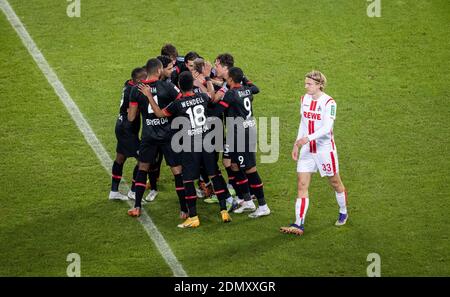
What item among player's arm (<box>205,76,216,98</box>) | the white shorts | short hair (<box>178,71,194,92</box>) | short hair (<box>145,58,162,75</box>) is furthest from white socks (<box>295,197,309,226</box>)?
short hair (<box>145,58,162,75</box>)

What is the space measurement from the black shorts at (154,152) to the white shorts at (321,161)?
1.72 metres

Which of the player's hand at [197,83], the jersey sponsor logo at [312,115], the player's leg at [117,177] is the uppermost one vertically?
the player's hand at [197,83]

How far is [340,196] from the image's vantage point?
458 inches

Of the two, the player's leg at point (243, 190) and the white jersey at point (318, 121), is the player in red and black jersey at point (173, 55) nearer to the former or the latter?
the player's leg at point (243, 190)

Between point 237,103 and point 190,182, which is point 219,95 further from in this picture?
point 190,182

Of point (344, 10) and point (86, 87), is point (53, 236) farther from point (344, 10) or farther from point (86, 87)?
point (344, 10)

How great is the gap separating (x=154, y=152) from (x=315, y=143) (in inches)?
88.3

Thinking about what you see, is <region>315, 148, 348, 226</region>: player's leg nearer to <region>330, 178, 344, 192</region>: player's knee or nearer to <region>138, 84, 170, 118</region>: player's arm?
<region>330, 178, 344, 192</region>: player's knee

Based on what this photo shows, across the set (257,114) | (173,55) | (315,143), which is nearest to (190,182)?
(315,143)

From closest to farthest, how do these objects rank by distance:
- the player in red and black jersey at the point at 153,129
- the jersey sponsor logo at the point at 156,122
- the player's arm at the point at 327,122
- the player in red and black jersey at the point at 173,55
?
the player's arm at the point at 327,122
the player in red and black jersey at the point at 153,129
the jersey sponsor logo at the point at 156,122
the player in red and black jersey at the point at 173,55

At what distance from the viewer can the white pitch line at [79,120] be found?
11148 mm

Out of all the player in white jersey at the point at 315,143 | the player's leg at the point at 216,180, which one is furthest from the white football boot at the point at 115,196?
the player in white jersey at the point at 315,143

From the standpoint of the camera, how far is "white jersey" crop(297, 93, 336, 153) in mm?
11234

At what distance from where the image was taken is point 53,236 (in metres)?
11.6
